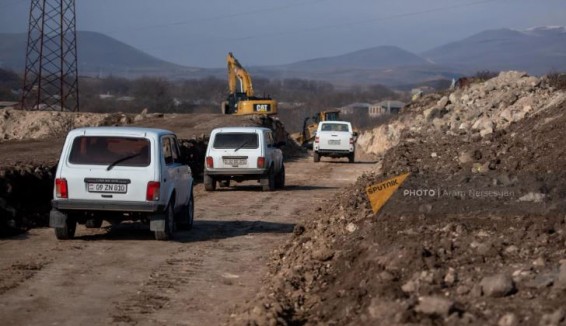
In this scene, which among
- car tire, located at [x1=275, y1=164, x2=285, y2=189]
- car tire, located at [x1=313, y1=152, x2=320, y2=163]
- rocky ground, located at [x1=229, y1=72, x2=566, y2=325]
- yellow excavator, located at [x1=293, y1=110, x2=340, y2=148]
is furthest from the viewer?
yellow excavator, located at [x1=293, y1=110, x2=340, y2=148]

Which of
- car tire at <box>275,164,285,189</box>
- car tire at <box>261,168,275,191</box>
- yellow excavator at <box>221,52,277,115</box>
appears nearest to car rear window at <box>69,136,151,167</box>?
car tire at <box>261,168,275,191</box>

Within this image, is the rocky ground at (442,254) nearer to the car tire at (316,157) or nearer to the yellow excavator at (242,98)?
the car tire at (316,157)

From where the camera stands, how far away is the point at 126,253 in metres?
12.6

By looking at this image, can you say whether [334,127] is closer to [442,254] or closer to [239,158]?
[239,158]

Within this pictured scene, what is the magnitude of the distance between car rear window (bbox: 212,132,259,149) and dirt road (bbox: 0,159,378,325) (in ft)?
22.3

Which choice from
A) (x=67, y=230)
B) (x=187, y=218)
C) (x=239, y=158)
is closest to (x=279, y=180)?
(x=239, y=158)

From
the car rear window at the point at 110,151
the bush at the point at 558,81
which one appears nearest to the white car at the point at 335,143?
the bush at the point at 558,81

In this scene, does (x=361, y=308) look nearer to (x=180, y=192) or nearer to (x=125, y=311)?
(x=125, y=311)

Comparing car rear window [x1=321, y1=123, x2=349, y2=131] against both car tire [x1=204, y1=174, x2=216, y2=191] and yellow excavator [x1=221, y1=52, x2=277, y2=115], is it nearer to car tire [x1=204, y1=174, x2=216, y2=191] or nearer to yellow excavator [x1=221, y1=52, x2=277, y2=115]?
yellow excavator [x1=221, y1=52, x2=277, y2=115]

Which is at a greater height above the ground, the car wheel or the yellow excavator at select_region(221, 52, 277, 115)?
the yellow excavator at select_region(221, 52, 277, 115)

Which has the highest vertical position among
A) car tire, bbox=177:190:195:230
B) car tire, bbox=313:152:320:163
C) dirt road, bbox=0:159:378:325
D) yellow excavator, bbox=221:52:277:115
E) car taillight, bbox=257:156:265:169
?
yellow excavator, bbox=221:52:277:115

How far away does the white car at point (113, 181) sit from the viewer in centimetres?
1345

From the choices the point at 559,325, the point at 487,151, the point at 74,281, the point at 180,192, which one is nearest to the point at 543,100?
the point at 487,151

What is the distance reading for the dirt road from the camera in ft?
29.8
